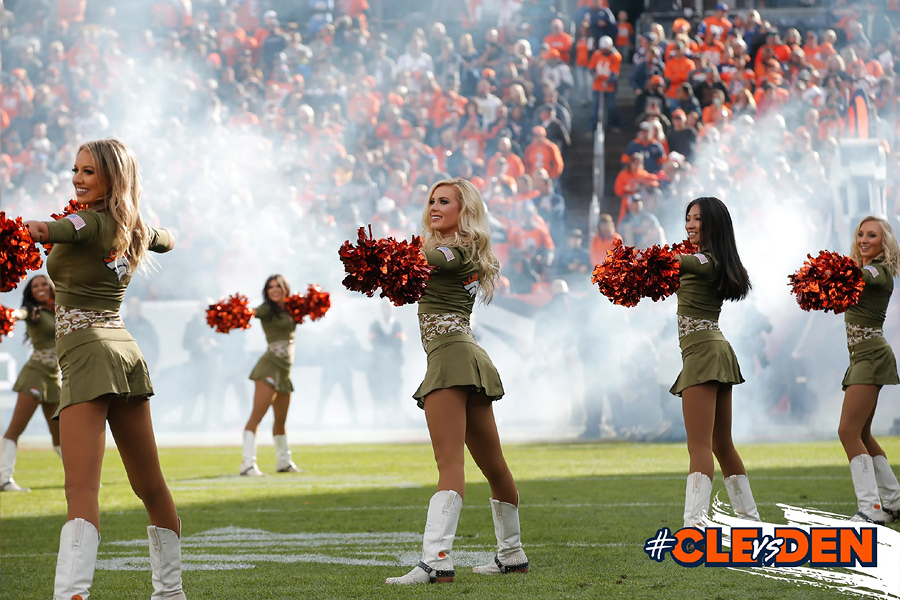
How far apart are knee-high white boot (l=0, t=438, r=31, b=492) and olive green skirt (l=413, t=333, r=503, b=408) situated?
5.37 m

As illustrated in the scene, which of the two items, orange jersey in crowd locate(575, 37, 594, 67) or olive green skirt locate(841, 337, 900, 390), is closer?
olive green skirt locate(841, 337, 900, 390)

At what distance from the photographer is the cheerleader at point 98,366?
130 inches

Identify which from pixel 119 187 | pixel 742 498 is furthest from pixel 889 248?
pixel 119 187

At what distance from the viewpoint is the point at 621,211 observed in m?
14.2

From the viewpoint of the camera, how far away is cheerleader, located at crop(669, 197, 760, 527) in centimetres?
472

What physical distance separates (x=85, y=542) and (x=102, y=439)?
1.11 feet

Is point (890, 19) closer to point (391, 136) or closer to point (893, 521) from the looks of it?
point (391, 136)

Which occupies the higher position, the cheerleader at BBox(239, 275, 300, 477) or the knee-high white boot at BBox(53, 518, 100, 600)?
the cheerleader at BBox(239, 275, 300, 477)

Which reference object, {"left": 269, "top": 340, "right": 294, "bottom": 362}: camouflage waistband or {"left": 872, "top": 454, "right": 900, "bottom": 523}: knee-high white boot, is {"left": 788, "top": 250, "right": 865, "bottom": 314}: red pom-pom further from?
{"left": 269, "top": 340, "right": 294, "bottom": 362}: camouflage waistband

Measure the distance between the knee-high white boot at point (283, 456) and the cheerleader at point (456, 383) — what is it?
5.36 metres

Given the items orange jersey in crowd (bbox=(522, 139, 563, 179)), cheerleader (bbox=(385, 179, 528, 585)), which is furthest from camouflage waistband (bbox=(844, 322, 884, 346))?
orange jersey in crowd (bbox=(522, 139, 563, 179))

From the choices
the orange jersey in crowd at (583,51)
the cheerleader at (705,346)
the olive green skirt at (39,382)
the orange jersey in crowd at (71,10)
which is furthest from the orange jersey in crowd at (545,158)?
the cheerleader at (705,346)

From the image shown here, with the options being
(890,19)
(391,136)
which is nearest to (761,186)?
(890,19)

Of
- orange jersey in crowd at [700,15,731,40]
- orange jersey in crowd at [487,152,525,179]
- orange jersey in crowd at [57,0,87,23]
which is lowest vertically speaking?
orange jersey in crowd at [487,152,525,179]
